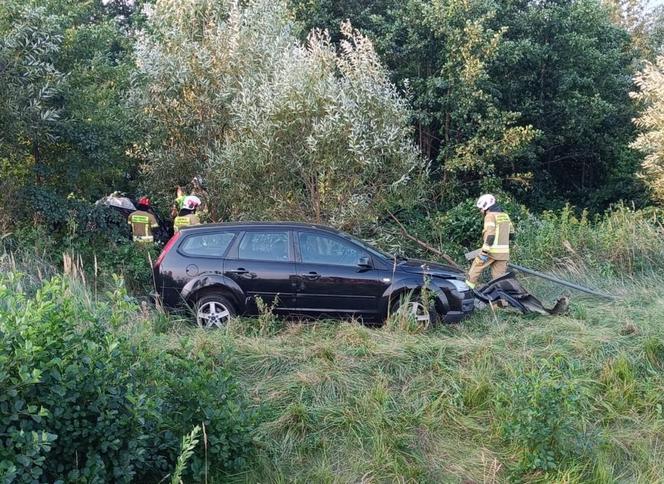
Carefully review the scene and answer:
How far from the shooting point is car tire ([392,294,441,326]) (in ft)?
24.7

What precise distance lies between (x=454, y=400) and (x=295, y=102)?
636cm

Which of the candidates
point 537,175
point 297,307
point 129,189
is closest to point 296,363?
point 297,307

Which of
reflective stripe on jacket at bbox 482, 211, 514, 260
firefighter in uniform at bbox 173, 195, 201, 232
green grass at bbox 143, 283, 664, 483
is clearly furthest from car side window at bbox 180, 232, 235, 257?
reflective stripe on jacket at bbox 482, 211, 514, 260

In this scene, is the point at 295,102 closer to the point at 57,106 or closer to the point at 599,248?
the point at 57,106

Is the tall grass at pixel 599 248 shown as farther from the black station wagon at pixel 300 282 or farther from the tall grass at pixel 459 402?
the black station wagon at pixel 300 282

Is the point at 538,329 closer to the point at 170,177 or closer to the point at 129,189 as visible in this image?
the point at 170,177

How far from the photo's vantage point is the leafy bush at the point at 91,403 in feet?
9.98

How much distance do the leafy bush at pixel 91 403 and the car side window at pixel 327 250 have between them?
3.91 m

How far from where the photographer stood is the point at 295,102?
1034cm

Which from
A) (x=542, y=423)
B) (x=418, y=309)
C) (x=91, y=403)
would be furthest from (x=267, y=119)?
(x=91, y=403)

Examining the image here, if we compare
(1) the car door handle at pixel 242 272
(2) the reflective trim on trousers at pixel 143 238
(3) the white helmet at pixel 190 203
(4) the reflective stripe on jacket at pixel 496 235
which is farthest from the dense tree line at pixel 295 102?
(1) the car door handle at pixel 242 272

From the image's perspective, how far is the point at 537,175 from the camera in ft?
60.6

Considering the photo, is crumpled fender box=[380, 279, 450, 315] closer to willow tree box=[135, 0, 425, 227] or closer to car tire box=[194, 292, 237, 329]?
car tire box=[194, 292, 237, 329]

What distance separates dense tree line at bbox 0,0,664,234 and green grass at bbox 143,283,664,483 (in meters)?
4.02
